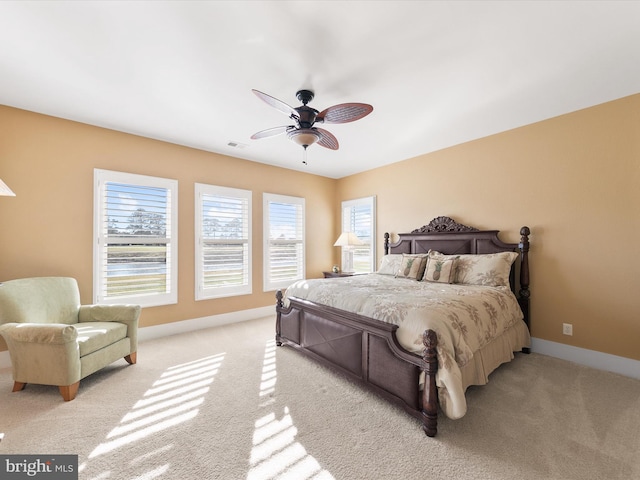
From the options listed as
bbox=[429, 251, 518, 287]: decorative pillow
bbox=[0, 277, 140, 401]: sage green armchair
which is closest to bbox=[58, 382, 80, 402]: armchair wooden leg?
bbox=[0, 277, 140, 401]: sage green armchair

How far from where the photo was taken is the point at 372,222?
5.23 metres

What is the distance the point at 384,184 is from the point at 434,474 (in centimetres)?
429

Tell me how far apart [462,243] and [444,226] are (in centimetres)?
37

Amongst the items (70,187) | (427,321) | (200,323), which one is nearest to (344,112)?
(427,321)

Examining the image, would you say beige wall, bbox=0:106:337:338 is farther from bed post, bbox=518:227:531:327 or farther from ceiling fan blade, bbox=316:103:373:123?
bed post, bbox=518:227:531:327

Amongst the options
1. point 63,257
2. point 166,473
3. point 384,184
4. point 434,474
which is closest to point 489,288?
point 434,474

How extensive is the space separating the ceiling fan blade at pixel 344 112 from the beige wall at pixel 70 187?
2.61m

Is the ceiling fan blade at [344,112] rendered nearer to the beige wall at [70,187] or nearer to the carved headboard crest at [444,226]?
the carved headboard crest at [444,226]

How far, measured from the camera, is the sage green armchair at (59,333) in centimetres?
221

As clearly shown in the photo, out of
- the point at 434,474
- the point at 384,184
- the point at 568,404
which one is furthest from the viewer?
the point at 384,184

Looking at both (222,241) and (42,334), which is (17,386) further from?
(222,241)

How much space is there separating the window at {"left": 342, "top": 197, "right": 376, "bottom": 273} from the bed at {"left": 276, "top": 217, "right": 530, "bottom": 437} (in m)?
1.07

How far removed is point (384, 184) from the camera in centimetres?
509

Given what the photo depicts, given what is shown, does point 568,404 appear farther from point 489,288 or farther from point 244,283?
point 244,283
